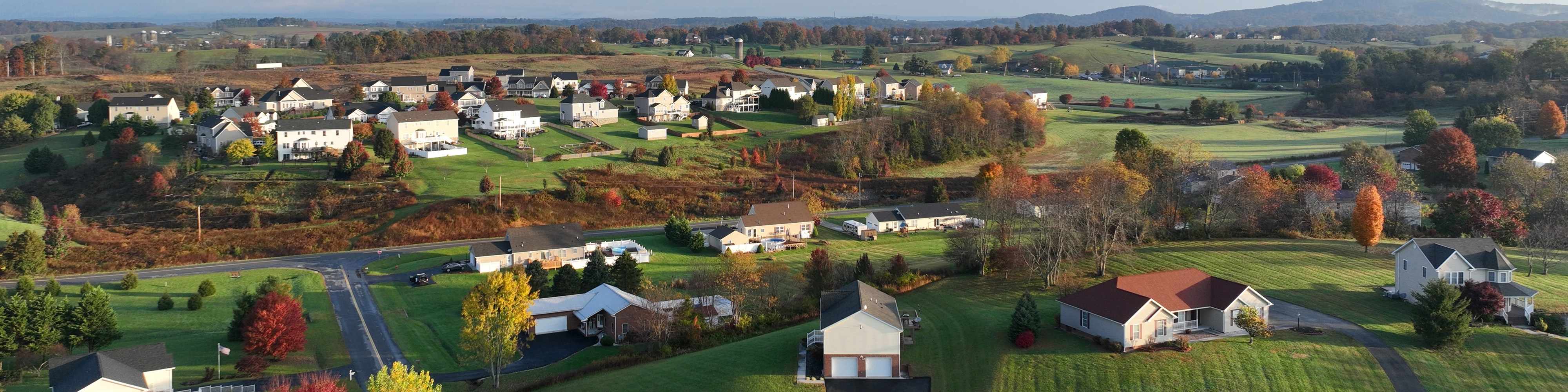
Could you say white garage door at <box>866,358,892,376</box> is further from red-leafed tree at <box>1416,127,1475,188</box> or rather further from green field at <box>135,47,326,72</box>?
green field at <box>135,47,326,72</box>

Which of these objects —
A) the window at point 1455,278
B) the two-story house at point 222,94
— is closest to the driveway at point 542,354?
the window at point 1455,278

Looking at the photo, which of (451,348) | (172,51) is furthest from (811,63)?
(451,348)

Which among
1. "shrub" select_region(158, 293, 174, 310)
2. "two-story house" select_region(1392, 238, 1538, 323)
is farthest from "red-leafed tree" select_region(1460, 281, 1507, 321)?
"shrub" select_region(158, 293, 174, 310)

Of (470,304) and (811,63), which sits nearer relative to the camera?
(470,304)

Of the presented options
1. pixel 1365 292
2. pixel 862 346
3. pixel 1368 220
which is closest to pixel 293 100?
pixel 862 346

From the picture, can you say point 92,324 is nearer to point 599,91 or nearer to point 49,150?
point 49,150

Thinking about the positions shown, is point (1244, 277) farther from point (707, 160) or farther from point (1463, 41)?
point (1463, 41)
